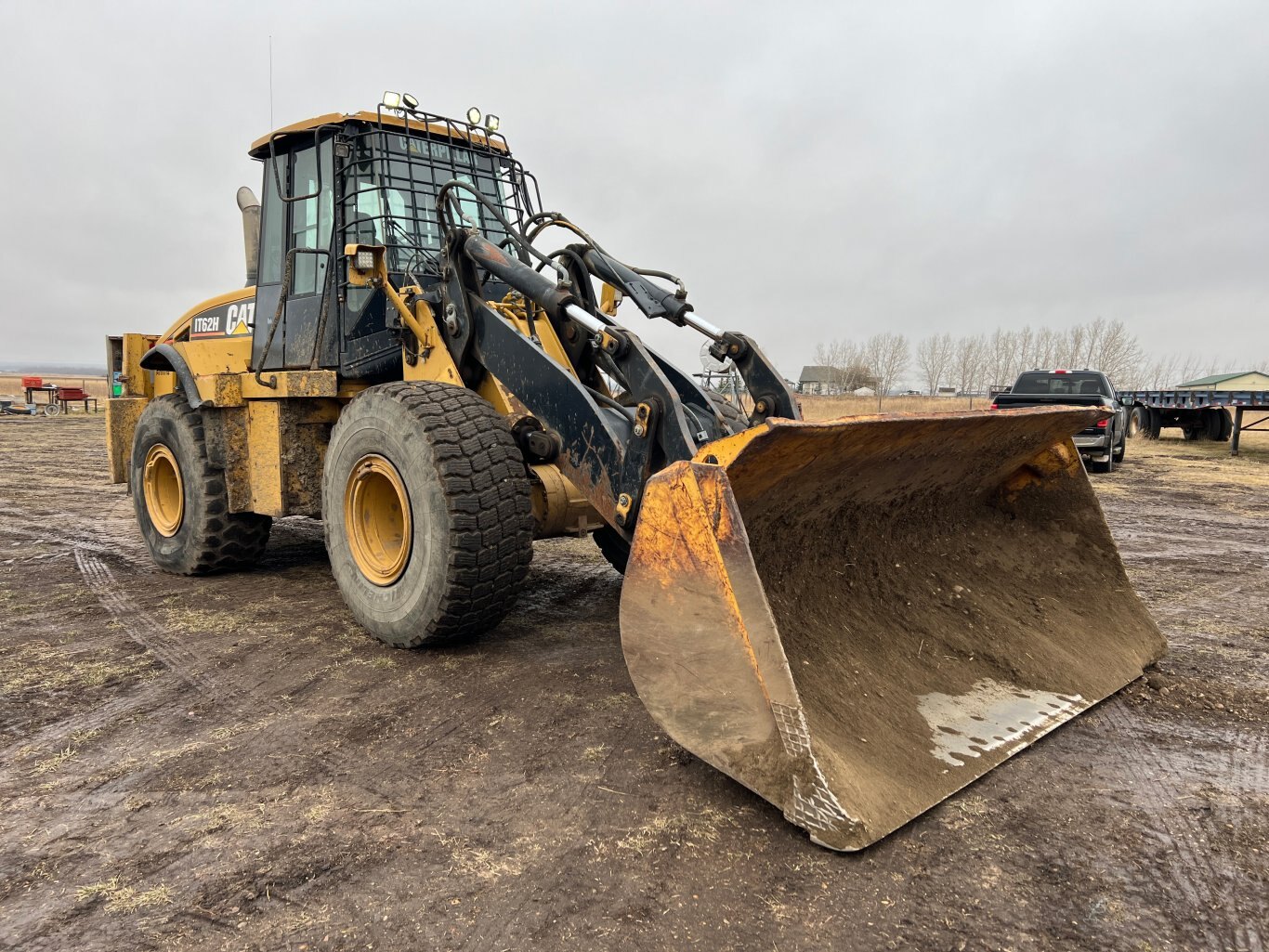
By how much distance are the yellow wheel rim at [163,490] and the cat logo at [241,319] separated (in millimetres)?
978

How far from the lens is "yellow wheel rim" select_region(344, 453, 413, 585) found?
14.1 feet

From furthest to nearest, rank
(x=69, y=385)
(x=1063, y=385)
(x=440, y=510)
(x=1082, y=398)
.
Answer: (x=69, y=385) < (x=1063, y=385) < (x=1082, y=398) < (x=440, y=510)

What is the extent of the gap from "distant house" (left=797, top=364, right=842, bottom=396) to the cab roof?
204ft

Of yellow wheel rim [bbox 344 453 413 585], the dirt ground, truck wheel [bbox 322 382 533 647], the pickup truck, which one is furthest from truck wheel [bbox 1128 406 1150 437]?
truck wheel [bbox 322 382 533 647]

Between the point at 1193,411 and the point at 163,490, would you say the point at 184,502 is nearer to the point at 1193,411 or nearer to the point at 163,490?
the point at 163,490

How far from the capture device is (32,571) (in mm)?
6109

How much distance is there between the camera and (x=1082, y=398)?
572 inches

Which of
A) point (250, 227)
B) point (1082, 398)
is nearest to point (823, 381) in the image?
point (1082, 398)

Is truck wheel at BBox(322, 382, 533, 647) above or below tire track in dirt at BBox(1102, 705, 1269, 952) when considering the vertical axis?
above

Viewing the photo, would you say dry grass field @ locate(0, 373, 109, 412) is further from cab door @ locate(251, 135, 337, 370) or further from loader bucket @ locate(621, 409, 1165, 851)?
A: loader bucket @ locate(621, 409, 1165, 851)

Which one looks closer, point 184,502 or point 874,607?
point 874,607

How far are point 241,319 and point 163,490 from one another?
154cm

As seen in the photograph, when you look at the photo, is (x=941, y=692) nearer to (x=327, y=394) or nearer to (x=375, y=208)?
(x=327, y=394)

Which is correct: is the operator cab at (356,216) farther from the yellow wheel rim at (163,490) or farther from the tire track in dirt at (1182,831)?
the tire track in dirt at (1182,831)
